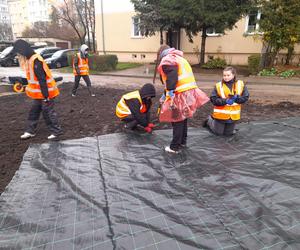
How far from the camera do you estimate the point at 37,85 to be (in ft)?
13.4

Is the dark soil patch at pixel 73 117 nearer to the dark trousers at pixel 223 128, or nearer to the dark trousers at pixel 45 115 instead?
the dark trousers at pixel 45 115

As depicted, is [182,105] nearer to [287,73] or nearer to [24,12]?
[287,73]

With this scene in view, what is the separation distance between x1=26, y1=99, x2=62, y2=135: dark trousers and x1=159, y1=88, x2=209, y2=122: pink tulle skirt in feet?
6.47

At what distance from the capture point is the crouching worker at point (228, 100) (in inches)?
148

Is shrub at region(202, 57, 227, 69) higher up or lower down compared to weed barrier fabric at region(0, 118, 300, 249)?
higher up

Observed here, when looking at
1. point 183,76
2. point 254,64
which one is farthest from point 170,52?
point 254,64

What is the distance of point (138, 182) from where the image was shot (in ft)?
8.93

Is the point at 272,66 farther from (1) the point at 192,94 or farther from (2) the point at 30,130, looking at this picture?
(2) the point at 30,130

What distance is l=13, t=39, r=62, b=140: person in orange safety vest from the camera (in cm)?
390

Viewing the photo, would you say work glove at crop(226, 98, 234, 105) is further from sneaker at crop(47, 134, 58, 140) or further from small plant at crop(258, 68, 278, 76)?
small plant at crop(258, 68, 278, 76)

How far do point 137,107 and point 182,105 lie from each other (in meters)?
0.89

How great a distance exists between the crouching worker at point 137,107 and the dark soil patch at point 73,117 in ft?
1.29

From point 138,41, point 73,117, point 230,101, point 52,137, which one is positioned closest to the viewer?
point 230,101

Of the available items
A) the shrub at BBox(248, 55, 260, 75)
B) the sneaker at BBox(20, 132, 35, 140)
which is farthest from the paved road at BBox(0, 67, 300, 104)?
the sneaker at BBox(20, 132, 35, 140)
